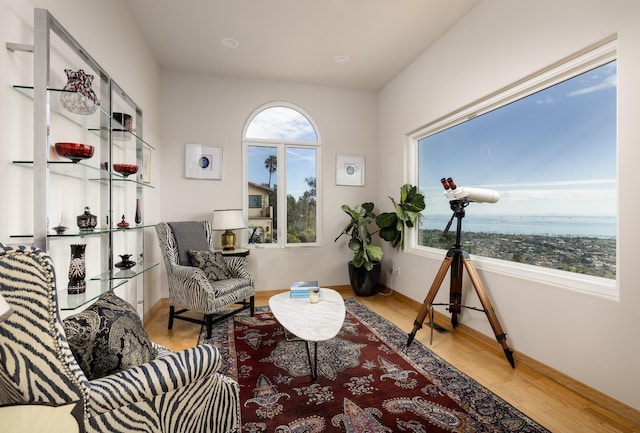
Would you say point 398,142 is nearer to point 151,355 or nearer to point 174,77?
point 174,77

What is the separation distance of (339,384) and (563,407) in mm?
1312

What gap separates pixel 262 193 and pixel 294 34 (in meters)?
2.00

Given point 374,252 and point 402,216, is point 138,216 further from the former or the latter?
point 402,216

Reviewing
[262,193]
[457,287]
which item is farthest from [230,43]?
[457,287]

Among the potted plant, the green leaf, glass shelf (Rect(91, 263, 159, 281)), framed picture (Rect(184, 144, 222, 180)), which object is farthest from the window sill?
framed picture (Rect(184, 144, 222, 180))

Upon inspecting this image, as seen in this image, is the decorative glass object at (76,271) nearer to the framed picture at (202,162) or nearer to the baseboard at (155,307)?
the baseboard at (155,307)

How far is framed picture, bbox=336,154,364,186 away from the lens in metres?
4.55

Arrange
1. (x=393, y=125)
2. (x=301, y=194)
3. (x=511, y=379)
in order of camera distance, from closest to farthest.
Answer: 1. (x=511, y=379)
2. (x=393, y=125)
3. (x=301, y=194)

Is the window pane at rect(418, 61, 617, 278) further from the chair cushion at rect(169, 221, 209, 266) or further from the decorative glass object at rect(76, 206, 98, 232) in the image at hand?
the decorative glass object at rect(76, 206, 98, 232)

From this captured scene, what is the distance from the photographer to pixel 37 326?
78cm

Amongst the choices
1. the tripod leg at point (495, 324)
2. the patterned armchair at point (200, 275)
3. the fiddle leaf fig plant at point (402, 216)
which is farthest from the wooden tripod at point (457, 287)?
the patterned armchair at point (200, 275)

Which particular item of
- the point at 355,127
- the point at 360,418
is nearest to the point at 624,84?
the point at 360,418

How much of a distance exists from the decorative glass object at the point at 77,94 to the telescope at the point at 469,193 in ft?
8.16

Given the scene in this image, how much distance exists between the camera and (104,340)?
111cm
